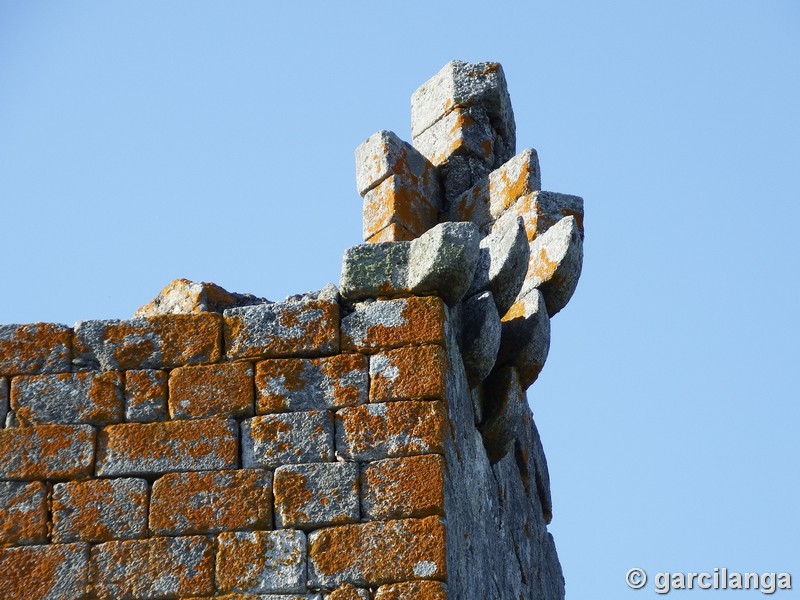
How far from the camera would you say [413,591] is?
6.00 metres

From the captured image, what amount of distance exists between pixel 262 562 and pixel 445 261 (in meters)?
1.35

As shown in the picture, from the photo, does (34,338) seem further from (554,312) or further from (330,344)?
(554,312)

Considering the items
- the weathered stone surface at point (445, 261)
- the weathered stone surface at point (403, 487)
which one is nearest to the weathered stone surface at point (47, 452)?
the weathered stone surface at point (403, 487)

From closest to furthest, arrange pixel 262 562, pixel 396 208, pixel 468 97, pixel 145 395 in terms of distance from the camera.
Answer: pixel 262 562
pixel 145 395
pixel 396 208
pixel 468 97

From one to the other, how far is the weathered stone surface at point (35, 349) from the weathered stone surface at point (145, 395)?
307mm

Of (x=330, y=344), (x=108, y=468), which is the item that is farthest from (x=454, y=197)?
(x=108, y=468)

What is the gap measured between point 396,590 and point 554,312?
2.11m

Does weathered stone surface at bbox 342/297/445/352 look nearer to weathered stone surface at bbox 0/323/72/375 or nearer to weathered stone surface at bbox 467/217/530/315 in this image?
weathered stone surface at bbox 467/217/530/315

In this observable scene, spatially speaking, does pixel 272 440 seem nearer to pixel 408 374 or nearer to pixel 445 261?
pixel 408 374

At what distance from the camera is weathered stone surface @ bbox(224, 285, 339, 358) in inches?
258

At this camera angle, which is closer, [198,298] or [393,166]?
[198,298]

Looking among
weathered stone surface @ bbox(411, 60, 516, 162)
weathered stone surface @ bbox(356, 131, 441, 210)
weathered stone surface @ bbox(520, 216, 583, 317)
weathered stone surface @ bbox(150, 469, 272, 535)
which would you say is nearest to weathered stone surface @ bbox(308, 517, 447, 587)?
weathered stone surface @ bbox(150, 469, 272, 535)

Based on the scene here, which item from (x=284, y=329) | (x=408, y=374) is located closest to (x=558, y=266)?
(x=408, y=374)

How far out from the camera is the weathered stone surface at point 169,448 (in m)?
6.39
